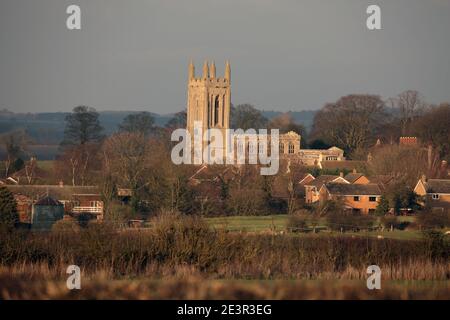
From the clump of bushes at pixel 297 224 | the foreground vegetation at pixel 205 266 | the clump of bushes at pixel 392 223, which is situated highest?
the foreground vegetation at pixel 205 266

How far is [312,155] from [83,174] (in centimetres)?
2627

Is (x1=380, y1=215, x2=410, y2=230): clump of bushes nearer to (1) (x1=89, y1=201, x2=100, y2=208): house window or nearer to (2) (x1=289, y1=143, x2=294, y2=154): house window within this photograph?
(1) (x1=89, y1=201, x2=100, y2=208): house window

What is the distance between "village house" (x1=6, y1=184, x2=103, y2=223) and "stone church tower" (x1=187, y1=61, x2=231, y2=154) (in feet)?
109

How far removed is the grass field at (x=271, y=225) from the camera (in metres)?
38.6

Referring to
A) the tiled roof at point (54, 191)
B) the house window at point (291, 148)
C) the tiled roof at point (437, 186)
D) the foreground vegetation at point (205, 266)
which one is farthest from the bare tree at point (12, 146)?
the foreground vegetation at point (205, 266)

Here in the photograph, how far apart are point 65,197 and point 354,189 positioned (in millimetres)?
13874

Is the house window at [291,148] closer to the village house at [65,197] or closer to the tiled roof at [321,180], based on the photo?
the tiled roof at [321,180]

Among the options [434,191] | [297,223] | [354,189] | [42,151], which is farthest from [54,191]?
[42,151]

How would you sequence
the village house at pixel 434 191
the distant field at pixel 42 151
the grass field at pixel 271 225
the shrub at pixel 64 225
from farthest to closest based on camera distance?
the distant field at pixel 42 151 < the village house at pixel 434 191 < the grass field at pixel 271 225 < the shrub at pixel 64 225

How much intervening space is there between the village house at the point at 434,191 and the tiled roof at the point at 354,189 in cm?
195

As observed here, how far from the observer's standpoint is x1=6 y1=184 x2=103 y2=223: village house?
145 feet

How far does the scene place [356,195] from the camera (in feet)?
172

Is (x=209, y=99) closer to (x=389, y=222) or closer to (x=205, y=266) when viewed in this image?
(x=389, y=222)
